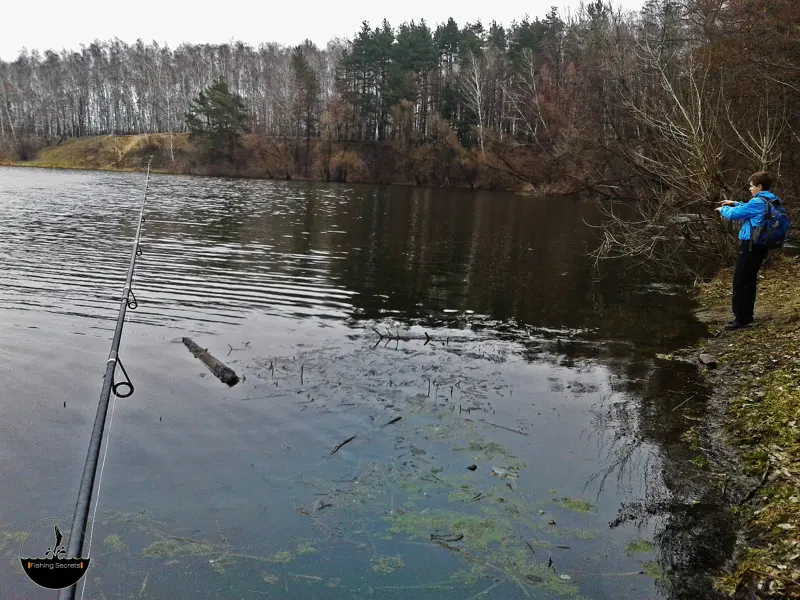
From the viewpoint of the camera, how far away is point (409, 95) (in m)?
81.7

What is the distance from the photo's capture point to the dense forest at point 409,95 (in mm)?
33062

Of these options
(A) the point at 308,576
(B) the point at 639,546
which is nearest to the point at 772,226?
(B) the point at 639,546

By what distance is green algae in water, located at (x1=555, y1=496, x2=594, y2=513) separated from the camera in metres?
6.07

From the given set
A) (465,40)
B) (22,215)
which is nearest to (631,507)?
(22,215)

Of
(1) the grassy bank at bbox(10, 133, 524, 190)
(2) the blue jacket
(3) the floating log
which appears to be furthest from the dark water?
(1) the grassy bank at bbox(10, 133, 524, 190)

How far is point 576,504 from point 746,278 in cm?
669

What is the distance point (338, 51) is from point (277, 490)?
10538 cm

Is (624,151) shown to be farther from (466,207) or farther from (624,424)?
(466,207)

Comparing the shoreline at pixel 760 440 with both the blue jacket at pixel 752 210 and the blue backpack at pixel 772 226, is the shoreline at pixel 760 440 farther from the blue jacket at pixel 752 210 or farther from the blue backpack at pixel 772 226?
the blue jacket at pixel 752 210

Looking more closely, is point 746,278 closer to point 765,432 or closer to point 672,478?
point 765,432

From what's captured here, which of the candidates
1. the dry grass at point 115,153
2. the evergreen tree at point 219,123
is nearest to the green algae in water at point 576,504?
the evergreen tree at point 219,123

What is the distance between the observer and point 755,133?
1836cm

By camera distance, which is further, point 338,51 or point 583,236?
point 338,51

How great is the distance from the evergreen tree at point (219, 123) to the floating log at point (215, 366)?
75.2 meters
